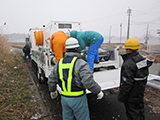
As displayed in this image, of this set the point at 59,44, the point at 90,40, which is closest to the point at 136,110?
the point at 90,40

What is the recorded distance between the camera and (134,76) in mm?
1927

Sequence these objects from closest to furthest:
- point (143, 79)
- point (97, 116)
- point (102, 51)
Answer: point (143, 79) < point (97, 116) < point (102, 51)

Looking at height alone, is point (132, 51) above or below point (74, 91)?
above

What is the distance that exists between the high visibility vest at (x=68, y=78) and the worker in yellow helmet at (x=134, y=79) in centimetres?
79

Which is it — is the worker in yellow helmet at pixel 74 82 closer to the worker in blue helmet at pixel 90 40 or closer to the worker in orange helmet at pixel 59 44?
the worker in blue helmet at pixel 90 40

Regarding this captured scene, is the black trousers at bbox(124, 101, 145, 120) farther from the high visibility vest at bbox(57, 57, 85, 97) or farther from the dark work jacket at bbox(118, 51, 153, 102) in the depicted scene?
the high visibility vest at bbox(57, 57, 85, 97)

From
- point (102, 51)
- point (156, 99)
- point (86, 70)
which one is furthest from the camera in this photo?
point (102, 51)

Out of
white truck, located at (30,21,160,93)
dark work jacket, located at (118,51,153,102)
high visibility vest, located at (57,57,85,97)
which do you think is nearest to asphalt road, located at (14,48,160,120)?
white truck, located at (30,21,160,93)

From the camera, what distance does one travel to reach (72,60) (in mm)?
1744

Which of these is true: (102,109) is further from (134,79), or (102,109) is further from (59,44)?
(59,44)

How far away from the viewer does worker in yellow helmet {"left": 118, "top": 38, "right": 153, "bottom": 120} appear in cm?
190

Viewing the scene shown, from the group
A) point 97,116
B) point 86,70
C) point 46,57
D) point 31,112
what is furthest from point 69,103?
point 46,57

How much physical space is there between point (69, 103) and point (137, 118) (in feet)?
4.15

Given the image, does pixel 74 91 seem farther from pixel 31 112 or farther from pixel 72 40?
pixel 31 112
